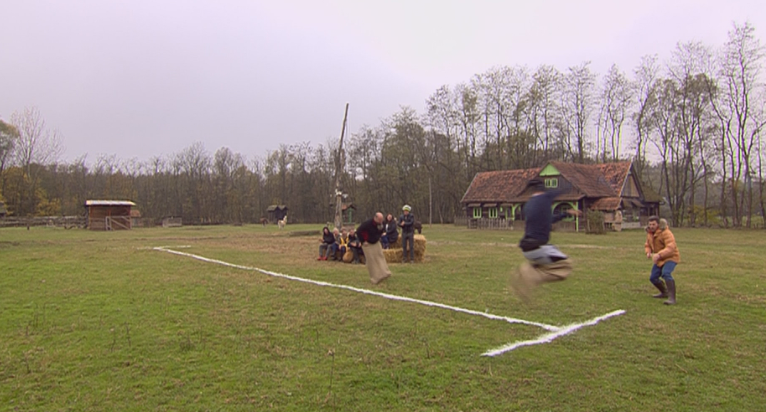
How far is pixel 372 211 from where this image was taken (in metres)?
71.4

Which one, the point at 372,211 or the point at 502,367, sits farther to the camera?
the point at 372,211

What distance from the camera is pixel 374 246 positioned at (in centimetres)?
1187

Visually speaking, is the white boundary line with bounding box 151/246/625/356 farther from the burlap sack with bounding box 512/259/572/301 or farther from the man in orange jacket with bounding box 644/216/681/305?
the man in orange jacket with bounding box 644/216/681/305

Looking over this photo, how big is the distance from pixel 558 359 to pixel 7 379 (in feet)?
22.9

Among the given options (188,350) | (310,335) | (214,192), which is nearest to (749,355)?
(310,335)

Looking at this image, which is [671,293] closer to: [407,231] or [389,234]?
[407,231]

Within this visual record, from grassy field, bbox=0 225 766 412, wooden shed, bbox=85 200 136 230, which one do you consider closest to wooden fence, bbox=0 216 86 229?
wooden shed, bbox=85 200 136 230

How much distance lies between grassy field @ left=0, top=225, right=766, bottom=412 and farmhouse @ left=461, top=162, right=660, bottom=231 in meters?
30.7

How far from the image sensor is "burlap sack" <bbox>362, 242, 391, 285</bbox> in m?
11.8

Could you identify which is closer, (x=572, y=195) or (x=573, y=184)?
(x=573, y=184)

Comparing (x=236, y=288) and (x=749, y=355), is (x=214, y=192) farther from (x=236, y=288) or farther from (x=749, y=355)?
(x=749, y=355)

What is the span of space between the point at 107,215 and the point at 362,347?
50.9 metres

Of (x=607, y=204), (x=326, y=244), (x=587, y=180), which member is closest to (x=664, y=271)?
(x=326, y=244)

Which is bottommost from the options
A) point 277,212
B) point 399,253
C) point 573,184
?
point 399,253
